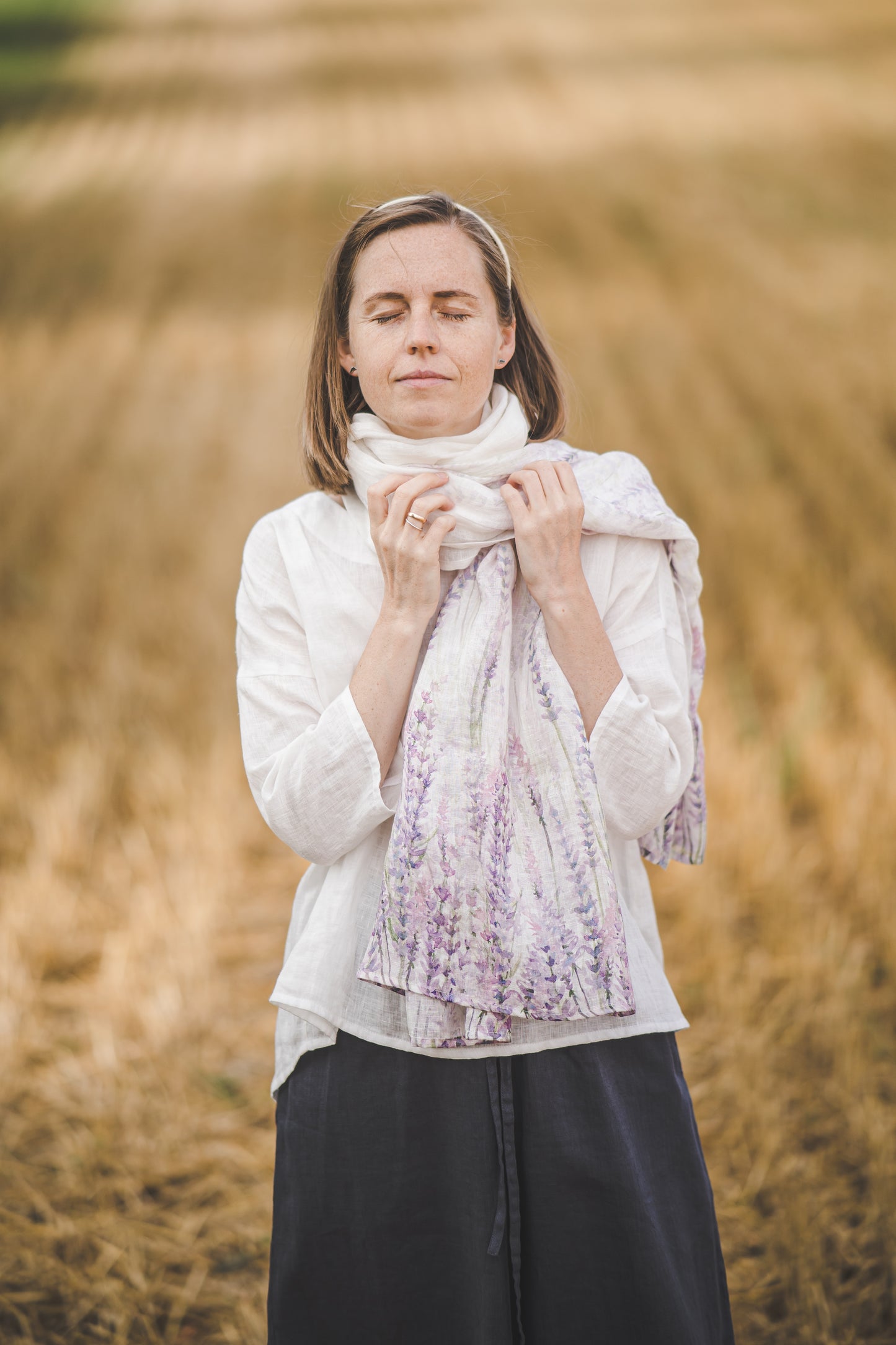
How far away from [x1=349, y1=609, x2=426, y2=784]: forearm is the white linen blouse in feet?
0.06

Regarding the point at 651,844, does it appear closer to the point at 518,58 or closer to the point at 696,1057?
the point at 696,1057

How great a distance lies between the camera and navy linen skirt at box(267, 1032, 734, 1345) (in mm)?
1066

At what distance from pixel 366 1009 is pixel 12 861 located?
2.42m

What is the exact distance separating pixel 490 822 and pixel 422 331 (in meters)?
0.51

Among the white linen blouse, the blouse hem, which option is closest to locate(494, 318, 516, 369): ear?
the white linen blouse

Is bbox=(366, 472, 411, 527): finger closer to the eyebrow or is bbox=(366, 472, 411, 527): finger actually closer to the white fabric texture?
the white fabric texture

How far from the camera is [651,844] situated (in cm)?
124

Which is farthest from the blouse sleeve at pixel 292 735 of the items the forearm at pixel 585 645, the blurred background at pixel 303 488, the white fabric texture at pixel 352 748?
the blurred background at pixel 303 488

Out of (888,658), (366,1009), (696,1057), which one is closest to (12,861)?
(696,1057)

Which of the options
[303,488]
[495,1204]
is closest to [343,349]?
[495,1204]

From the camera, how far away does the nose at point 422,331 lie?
1.05 metres

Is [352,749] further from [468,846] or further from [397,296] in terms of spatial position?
[397,296]

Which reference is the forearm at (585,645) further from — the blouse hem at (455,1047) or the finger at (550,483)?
the blouse hem at (455,1047)

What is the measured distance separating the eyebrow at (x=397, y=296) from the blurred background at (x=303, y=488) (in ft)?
0.79
